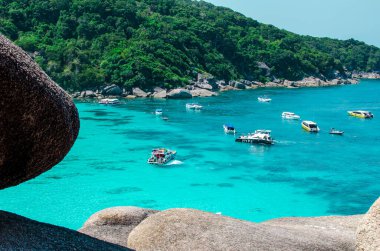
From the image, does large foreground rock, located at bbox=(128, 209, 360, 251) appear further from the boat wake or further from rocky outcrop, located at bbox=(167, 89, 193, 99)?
rocky outcrop, located at bbox=(167, 89, 193, 99)

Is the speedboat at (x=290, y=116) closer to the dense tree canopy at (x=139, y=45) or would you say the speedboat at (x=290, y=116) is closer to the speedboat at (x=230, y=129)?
the speedboat at (x=230, y=129)

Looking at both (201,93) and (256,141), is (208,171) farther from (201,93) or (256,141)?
(201,93)

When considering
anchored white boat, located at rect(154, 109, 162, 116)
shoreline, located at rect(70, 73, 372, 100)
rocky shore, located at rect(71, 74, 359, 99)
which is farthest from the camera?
rocky shore, located at rect(71, 74, 359, 99)

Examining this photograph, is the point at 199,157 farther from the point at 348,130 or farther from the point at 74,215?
the point at 348,130

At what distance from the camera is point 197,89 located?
109m

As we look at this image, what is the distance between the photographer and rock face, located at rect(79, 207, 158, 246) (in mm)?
16859

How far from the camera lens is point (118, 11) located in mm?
123188

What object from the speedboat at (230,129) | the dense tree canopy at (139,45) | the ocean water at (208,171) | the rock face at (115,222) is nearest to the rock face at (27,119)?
the rock face at (115,222)

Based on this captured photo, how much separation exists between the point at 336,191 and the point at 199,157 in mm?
15857

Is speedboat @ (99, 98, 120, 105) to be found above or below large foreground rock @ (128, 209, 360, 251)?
below

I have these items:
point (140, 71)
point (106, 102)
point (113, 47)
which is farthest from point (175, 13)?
point (106, 102)

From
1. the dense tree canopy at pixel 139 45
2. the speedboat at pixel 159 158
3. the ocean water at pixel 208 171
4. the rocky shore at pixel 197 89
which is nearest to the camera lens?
the ocean water at pixel 208 171

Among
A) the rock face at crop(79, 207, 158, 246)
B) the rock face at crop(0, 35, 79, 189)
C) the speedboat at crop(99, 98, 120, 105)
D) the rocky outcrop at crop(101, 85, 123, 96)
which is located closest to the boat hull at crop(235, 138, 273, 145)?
the speedboat at crop(99, 98, 120, 105)

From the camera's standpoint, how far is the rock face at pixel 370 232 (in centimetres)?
1055
